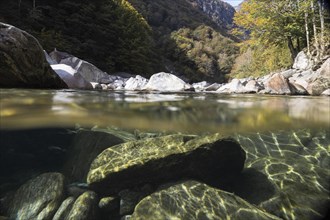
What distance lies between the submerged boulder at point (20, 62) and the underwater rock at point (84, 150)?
2807 millimetres

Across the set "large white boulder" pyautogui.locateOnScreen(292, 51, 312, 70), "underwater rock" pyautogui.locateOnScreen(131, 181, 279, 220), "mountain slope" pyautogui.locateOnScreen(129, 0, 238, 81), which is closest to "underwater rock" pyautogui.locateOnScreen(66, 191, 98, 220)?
"underwater rock" pyautogui.locateOnScreen(131, 181, 279, 220)

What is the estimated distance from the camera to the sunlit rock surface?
15.6ft

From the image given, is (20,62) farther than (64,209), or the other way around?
(20,62)

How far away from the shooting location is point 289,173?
17.6ft

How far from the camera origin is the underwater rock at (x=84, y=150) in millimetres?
5898

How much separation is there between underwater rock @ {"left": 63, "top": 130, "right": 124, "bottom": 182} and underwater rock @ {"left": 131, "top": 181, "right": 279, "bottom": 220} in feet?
6.03

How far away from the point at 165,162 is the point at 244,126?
1751 mm

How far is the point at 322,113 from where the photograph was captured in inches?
236

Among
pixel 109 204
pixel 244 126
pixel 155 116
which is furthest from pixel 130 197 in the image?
pixel 244 126

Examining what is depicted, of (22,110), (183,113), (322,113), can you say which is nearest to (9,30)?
(22,110)

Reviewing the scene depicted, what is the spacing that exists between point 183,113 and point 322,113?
2510 mm

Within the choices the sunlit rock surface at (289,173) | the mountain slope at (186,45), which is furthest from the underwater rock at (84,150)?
the mountain slope at (186,45)

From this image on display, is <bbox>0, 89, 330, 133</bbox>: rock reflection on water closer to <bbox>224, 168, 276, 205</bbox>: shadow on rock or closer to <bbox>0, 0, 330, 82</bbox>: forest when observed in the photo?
<bbox>224, 168, 276, 205</bbox>: shadow on rock

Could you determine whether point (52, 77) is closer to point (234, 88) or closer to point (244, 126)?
point (244, 126)
